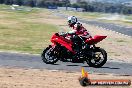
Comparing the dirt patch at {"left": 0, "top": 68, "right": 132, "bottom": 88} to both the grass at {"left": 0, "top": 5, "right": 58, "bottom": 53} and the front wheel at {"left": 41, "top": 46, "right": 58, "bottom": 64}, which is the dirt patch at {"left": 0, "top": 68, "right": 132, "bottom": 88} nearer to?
the front wheel at {"left": 41, "top": 46, "right": 58, "bottom": 64}

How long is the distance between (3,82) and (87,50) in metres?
4.94

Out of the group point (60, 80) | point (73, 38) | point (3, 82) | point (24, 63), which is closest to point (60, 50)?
point (73, 38)

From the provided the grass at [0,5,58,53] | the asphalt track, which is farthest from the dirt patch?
the grass at [0,5,58,53]

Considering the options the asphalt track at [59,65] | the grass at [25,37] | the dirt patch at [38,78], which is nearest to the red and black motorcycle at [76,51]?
the asphalt track at [59,65]

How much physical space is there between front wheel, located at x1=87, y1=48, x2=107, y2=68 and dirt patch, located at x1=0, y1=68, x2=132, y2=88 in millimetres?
1079

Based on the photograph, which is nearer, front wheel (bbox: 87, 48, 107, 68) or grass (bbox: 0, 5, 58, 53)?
front wheel (bbox: 87, 48, 107, 68)

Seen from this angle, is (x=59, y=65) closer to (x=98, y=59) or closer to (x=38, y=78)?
(x=98, y=59)

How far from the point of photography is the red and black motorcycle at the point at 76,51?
58.2 ft

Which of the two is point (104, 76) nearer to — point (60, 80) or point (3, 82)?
point (60, 80)

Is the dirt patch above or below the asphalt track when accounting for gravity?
above

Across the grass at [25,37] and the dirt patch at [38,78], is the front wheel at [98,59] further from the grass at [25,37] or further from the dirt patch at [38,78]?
the grass at [25,37]

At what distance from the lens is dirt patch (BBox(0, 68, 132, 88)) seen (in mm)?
14000

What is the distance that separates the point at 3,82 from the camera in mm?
14242

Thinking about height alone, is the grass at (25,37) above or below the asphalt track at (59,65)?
below
